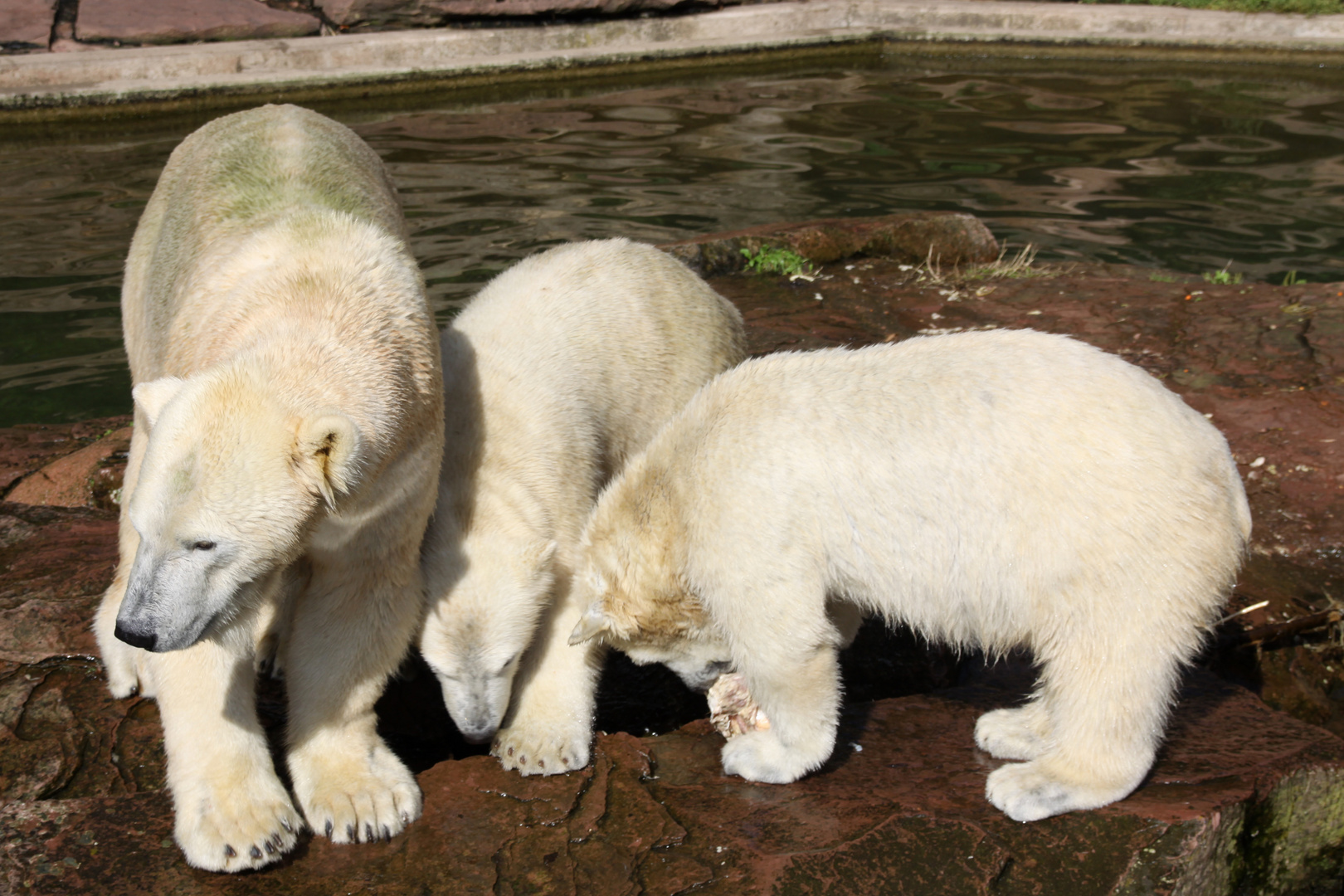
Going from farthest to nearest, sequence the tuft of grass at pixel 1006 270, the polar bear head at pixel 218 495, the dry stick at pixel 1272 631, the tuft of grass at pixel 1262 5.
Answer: the tuft of grass at pixel 1262 5 → the tuft of grass at pixel 1006 270 → the dry stick at pixel 1272 631 → the polar bear head at pixel 218 495

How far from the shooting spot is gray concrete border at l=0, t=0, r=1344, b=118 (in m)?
10.5

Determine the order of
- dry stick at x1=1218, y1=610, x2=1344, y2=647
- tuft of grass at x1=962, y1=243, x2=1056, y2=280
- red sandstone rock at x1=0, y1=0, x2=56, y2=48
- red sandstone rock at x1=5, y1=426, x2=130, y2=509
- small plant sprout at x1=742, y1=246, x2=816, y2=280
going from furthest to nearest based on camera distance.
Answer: red sandstone rock at x1=0, y1=0, x2=56, y2=48 → small plant sprout at x1=742, y1=246, x2=816, y2=280 → tuft of grass at x1=962, y1=243, x2=1056, y2=280 → red sandstone rock at x1=5, y1=426, x2=130, y2=509 → dry stick at x1=1218, y1=610, x2=1344, y2=647

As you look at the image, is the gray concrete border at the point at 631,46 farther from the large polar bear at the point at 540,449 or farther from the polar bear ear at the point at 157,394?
the polar bear ear at the point at 157,394

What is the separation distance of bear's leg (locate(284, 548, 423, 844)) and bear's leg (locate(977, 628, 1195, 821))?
4.57 feet

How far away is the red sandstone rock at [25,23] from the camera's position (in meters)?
10.8

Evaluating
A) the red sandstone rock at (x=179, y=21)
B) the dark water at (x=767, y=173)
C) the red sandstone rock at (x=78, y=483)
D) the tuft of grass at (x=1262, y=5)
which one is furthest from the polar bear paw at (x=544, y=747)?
the tuft of grass at (x=1262, y=5)

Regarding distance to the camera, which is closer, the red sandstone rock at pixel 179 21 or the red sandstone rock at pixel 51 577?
the red sandstone rock at pixel 51 577

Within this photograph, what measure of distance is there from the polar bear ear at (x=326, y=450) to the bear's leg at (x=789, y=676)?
934 mm

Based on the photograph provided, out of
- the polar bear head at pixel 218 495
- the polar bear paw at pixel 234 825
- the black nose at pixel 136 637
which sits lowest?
the polar bear paw at pixel 234 825

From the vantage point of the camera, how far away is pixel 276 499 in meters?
2.21

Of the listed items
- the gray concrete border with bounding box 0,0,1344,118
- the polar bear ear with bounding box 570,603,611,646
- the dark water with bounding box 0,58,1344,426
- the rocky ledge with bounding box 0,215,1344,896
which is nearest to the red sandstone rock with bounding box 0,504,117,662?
the rocky ledge with bounding box 0,215,1344,896

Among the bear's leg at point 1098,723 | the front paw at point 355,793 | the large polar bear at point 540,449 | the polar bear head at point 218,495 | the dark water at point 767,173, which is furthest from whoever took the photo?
the dark water at point 767,173

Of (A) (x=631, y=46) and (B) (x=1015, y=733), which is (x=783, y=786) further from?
(A) (x=631, y=46)

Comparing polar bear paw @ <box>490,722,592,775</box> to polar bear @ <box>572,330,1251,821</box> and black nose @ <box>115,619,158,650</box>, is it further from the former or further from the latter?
black nose @ <box>115,619,158,650</box>
